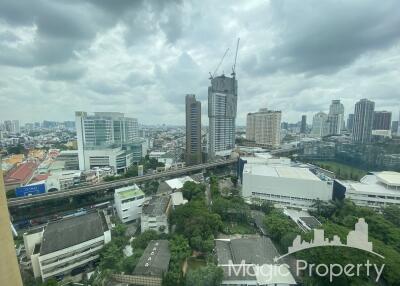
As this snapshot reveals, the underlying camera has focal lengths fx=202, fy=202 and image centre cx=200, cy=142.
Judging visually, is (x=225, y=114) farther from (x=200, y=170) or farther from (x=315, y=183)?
(x=315, y=183)

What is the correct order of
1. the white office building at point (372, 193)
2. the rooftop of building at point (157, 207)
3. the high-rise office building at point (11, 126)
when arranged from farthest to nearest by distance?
the high-rise office building at point (11, 126)
the white office building at point (372, 193)
the rooftop of building at point (157, 207)

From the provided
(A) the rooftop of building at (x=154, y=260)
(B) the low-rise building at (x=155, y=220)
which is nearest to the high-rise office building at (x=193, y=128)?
(B) the low-rise building at (x=155, y=220)

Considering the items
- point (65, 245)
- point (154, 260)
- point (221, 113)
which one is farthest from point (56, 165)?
point (154, 260)

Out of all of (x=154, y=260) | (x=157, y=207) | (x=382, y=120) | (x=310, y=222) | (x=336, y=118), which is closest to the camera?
(x=154, y=260)

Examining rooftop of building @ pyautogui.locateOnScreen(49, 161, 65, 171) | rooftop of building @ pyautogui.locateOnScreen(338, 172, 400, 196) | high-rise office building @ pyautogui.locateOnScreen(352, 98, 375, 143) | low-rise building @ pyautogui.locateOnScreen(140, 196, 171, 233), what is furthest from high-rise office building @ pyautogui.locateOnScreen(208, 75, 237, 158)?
high-rise office building @ pyautogui.locateOnScreen(352, 98, 375, 143)

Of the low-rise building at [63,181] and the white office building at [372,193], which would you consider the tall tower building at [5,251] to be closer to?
the low-rise building at [63,181]

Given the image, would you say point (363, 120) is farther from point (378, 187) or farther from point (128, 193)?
point (128, 193)

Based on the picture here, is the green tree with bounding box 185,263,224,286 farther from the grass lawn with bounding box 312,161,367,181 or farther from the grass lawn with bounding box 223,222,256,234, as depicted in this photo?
the grass lawn with bounding box 312,161,367,181
